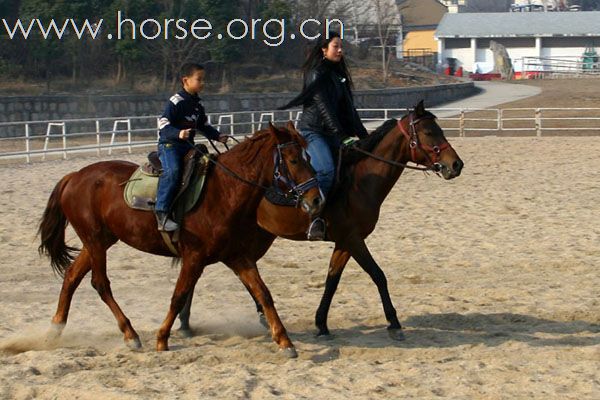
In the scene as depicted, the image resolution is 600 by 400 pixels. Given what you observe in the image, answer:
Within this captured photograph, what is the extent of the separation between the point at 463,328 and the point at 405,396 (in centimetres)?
220

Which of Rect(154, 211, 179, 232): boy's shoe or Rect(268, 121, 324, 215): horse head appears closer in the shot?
Rect(268, 121, 324, 215): horse head

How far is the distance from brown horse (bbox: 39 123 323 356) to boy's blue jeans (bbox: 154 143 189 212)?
0.65 ft

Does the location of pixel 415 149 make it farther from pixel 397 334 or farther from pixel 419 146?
pixel 397 334

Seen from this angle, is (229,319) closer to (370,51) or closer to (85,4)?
(85,4)

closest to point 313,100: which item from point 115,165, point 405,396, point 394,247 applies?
point 115,165

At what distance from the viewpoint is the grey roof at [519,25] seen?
264 ft

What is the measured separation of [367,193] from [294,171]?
1235 mm

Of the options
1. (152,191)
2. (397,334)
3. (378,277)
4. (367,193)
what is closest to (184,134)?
(152,191)

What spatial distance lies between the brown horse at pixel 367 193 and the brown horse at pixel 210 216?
38cm

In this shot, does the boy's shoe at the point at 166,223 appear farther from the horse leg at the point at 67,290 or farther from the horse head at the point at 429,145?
the horse head at the point at 429,145

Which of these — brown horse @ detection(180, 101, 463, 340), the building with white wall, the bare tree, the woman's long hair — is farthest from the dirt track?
the building with white wall

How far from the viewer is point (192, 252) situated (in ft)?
25.0

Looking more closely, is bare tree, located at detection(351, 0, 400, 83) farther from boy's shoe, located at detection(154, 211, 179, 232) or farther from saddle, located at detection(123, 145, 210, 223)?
boy's shoe, located at detection(154, 211, 179, 232)

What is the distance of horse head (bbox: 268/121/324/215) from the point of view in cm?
723
